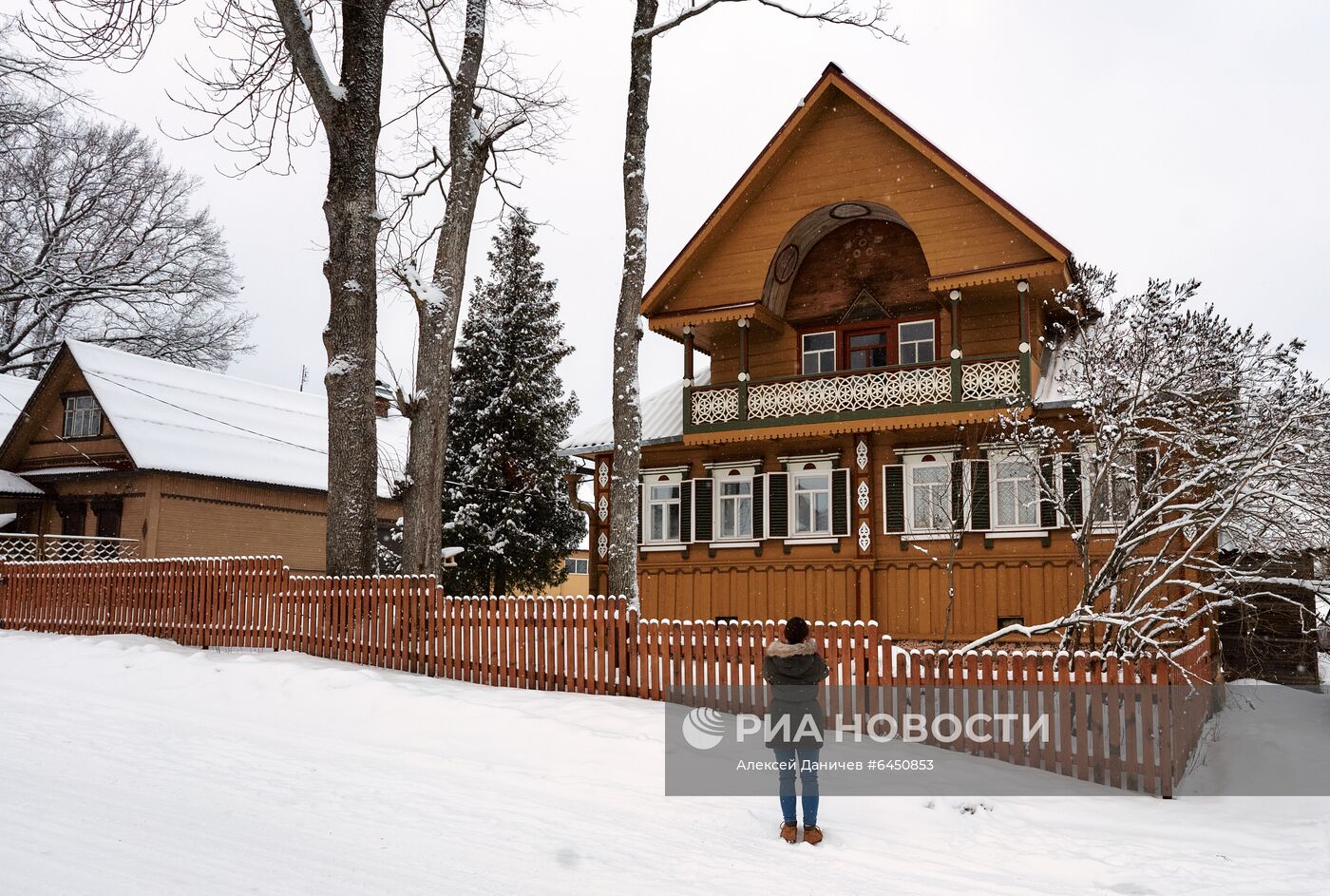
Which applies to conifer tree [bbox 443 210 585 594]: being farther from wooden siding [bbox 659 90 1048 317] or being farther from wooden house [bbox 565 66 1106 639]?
wooden siding [bbox 659 90 1048 317]

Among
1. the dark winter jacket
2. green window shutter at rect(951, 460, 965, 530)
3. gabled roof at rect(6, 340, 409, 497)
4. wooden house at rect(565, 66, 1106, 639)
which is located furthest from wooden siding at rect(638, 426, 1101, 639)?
the dark winter jacket

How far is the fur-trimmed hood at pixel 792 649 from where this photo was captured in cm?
742

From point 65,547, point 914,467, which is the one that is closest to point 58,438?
point 65,547

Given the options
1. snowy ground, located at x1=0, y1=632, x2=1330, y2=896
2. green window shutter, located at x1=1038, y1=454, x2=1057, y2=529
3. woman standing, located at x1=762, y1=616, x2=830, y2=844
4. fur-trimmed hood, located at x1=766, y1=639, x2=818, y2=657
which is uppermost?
green window shutter, located at x1=1038, y1=454, x2=1057, y2=529

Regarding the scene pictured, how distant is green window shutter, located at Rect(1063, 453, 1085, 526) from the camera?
17.5m

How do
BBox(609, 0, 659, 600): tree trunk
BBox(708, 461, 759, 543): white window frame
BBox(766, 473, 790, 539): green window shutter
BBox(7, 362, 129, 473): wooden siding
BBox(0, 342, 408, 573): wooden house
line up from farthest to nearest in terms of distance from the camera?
BBox(7, 362, 129, 473): wooden siding, BBox(0, 342, 408, 573): wooden house, BBox(708, 461, 759, 543): white window frame, BBox(766, 473, 790, 539): green window shutter, BBox(609, 0, 659, 600): tree trunk

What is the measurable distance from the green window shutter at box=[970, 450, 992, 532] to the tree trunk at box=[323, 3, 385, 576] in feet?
34.9

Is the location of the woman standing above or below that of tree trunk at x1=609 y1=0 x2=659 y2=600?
below

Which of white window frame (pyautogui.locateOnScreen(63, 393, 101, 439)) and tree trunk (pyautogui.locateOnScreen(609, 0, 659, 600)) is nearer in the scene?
tree trunk (pyautogui.locateOnScreen(609, 0, 659, 600))

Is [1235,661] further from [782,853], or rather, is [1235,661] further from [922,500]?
[782,853]

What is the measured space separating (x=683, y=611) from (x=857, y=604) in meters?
3.67

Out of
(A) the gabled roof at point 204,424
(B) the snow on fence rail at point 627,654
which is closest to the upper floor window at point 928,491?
(B) the snow on fence rail at point 627,654

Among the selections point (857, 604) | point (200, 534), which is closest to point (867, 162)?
point (857, 604)

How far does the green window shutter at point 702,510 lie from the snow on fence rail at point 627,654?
8683mm
